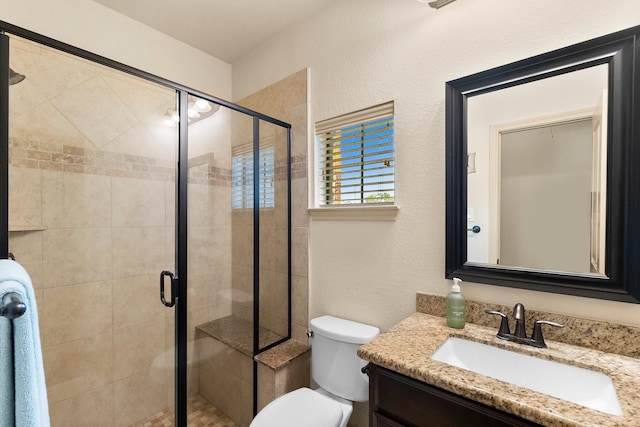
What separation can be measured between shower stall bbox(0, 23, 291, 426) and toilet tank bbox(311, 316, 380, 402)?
0.45 metres

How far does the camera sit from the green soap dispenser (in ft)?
3.88

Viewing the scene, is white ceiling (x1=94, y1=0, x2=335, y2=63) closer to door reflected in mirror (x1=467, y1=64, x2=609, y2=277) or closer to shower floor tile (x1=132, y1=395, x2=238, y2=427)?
door reflected in mirror (x1=467, y1=64, x2=609, y2=277)

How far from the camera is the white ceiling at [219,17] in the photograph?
5.76ft

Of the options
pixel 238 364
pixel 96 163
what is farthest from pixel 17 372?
pixel 238 364

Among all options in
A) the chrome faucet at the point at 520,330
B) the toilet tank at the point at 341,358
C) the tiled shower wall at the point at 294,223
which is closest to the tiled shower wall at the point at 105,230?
the tiled shower wall at the point at 294,223

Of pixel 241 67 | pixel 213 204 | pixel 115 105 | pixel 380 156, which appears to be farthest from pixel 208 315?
pixel 241 67

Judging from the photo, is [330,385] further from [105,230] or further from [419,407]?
[105,230]

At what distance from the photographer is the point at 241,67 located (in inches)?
93.4

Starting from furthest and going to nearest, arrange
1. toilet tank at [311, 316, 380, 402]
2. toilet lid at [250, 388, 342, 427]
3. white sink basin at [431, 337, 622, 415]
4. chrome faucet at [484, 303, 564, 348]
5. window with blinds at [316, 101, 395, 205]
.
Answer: window with blinds at [316, 101, 395, 205] < toilet tank at [311, 316, 380, 402] < toilet lid at [250, 388, 342, 427] < chrome faucet at [484, 303, 564, 348] < white sink basin at [431, 337, 622, 415]

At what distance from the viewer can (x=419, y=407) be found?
882 millimetres

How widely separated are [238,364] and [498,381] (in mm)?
1533

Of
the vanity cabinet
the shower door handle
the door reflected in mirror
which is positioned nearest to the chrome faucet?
the door reflected in mirror

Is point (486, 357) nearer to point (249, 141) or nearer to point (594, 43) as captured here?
point (594, 43)

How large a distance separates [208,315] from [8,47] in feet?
4.95
